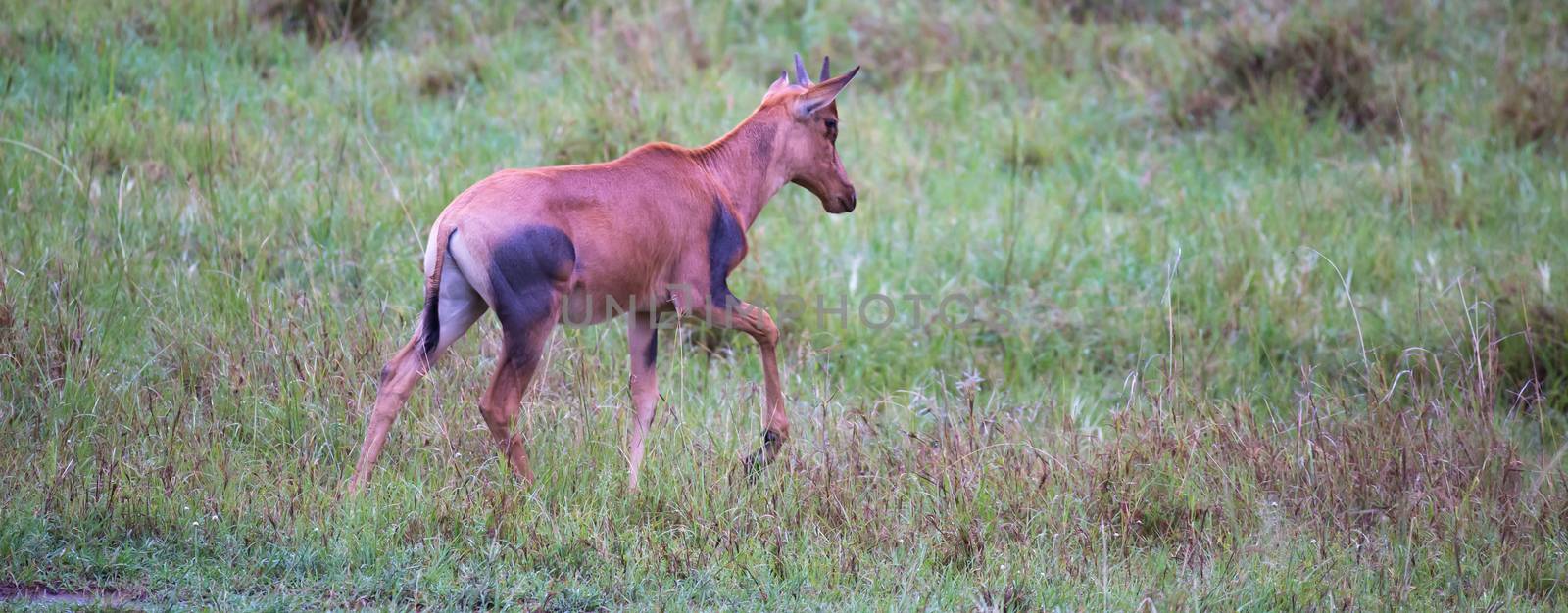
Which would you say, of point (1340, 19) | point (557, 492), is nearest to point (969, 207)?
point (1340, 19)

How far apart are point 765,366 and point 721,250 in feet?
1.63

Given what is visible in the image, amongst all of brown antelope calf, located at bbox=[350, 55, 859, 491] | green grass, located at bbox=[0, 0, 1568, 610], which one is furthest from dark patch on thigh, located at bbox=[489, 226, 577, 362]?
green grass, located at bbox=[0, 0, 1568, 610]

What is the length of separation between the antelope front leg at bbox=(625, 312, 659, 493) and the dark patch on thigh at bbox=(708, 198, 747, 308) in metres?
0.29

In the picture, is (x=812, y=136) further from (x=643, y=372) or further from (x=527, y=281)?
(x=527, y=281)

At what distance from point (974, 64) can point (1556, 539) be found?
6681mm

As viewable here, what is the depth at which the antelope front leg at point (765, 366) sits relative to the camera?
5617 millimetres

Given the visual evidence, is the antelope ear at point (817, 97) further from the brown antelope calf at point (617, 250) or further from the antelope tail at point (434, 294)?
the antelope tail at point (434, 294)

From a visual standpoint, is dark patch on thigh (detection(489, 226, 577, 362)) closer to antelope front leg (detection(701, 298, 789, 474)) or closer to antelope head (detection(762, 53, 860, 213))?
antelope front leg (detection(701, 298, 789, 474))

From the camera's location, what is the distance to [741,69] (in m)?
10.9

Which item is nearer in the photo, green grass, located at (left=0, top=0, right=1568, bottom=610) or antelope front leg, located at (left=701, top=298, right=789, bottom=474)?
green grass, located at (left=0, top=0, right=1568, bottom=610)

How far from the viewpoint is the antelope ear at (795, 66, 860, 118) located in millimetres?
5906

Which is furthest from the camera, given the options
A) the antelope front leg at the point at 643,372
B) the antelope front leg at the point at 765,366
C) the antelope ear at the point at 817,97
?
the antelope ear at the point at 817,97

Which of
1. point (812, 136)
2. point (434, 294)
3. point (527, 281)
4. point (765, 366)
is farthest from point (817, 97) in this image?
point (434, 294)

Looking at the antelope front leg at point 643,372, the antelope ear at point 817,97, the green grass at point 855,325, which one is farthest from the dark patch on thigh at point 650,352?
the antelope ear at point 817,97
